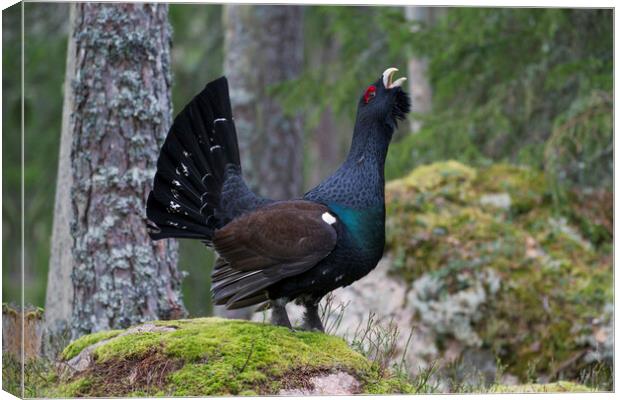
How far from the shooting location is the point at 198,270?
14.4 meters

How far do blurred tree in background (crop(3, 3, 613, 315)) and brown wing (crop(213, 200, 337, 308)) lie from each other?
1.23 metres

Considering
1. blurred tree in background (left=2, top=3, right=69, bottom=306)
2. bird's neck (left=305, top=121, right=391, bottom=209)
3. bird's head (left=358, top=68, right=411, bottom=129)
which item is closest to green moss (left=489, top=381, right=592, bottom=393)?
bird's neck (left=305, top=121, right=391, bottom=209)

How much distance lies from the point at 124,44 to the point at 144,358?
2.19 metres

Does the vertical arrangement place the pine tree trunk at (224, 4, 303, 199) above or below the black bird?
above

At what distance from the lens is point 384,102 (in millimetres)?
5414

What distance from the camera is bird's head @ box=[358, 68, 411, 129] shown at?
5410mm

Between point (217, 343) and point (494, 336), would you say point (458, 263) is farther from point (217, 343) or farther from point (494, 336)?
point (217, 343)

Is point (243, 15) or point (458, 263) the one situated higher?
point (243, 15)

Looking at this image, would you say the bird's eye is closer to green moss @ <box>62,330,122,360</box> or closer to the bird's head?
the bird's head

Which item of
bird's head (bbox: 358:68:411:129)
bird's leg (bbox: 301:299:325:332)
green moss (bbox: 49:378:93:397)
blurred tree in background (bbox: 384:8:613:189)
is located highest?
blurred tree in background (bbox: 384:8:613:189)

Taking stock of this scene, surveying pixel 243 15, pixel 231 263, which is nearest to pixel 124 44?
pixel 231 263

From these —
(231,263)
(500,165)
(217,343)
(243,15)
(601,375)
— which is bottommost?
(601,375)

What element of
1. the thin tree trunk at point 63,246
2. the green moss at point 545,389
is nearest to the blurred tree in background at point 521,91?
the green moss at point 545,389

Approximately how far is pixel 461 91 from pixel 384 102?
17.1 ft
